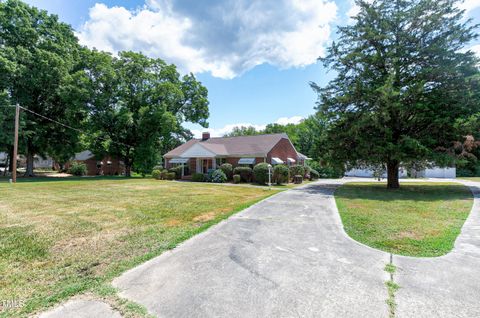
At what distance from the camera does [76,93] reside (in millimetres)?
23578

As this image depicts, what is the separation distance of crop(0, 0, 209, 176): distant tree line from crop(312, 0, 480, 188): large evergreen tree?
61.9 ft

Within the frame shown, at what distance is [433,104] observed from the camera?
14.3m

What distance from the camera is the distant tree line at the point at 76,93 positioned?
22.0 m

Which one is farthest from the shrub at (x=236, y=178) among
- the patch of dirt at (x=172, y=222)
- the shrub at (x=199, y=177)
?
the patch of dirt at (x=172, y=222)

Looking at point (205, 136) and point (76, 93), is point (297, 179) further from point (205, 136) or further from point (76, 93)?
point (76, 93)

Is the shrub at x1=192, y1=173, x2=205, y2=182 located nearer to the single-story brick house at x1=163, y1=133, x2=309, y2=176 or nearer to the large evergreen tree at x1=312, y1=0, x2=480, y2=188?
the single-story brick house at x1=163, y1=133, x2=309, y2=176

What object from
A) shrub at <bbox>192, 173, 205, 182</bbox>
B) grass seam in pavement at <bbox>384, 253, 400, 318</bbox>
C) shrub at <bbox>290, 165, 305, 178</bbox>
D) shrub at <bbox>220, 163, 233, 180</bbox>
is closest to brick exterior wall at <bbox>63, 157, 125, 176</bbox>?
shrub at <bbox>192, 173, 205, 182</bbox>

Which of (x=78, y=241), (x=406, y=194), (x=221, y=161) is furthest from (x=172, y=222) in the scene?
(x=221, y=161)

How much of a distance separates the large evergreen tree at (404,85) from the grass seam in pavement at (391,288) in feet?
39.9

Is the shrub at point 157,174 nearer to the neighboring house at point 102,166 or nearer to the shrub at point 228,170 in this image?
the shrub at point 228,170

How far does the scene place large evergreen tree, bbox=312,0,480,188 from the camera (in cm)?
1384

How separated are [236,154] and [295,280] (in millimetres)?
20330

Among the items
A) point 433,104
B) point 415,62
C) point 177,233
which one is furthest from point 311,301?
point 415,62

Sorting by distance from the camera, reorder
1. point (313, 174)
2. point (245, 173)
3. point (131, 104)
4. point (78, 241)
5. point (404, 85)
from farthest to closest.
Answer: point (313, 174) < point (131, 104) < point (245, 173) < point (404, 85) < point (78, 241)
